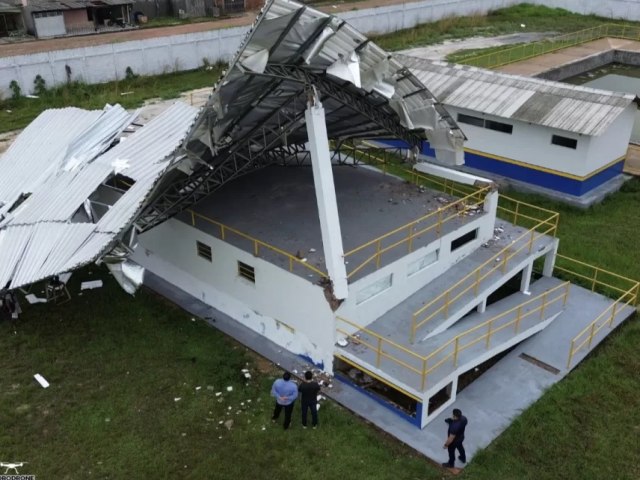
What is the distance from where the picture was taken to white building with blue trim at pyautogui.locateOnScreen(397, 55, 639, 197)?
22609 mm

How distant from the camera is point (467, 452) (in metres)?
12.3

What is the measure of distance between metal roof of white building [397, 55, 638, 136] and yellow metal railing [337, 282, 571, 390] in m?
9.76

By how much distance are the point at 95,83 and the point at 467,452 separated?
105ft

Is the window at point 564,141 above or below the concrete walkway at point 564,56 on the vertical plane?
above

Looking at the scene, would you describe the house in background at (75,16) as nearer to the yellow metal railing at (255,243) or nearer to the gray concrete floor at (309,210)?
the gray concrete floor at (309,210)

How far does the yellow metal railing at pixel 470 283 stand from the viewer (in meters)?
14.6

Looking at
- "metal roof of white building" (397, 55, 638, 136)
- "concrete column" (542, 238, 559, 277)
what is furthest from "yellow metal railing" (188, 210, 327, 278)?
"metal roof of white building" (397, 55, 638, 136)

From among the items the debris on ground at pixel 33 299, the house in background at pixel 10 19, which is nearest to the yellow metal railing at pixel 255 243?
the debris on ground at pixel 33 299

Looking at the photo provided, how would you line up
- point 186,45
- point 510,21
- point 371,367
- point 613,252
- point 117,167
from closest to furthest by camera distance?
point 371,367 < point 117,167 < point 613,252 < point 186,45 < point 510,21

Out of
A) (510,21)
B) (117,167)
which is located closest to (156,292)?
(117,167)

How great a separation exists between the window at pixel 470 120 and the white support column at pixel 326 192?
1365 cm

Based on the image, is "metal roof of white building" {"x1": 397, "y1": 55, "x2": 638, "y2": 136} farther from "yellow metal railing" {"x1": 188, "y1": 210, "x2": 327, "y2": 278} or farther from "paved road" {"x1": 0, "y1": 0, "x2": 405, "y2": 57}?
"paved road" {"x1": 0, "y1": 0, "x2": 405, "y2": 57}

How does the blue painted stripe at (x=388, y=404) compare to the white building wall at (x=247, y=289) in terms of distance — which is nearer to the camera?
the blue painted stripe at (x=388, y=404)

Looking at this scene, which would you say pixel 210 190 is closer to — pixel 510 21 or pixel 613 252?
pixel 613 252
